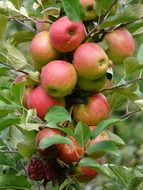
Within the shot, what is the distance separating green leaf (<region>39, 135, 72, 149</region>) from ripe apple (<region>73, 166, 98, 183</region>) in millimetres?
102

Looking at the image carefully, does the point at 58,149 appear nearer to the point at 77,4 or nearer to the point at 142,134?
the point at 77,4

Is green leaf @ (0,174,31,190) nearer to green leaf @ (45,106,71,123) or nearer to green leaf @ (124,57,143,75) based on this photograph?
green leaf @ (45,106,71,123)

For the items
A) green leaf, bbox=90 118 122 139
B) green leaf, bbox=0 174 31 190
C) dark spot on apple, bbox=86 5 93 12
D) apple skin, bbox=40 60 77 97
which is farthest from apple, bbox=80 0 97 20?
green leaf, bbox=0 174 31 190

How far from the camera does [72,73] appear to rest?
103cm

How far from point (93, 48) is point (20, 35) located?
20 centimetres

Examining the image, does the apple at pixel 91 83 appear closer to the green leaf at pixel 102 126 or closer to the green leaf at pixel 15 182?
the green leaf at pixel 102 126

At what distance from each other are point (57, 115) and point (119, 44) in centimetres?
19

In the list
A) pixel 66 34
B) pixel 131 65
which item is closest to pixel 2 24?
pixel 66 34

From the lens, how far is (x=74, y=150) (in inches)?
39.8

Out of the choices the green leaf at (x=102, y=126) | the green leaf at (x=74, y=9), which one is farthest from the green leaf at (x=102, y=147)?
the green leaf at (x=74, y=9)

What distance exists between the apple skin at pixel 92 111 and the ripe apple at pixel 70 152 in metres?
0.05

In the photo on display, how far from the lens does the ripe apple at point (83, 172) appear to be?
105 centimetres

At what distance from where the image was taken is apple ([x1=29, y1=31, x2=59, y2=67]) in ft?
3.43

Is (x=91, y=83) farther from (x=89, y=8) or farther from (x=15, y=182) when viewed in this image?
(x=15, y=182)
